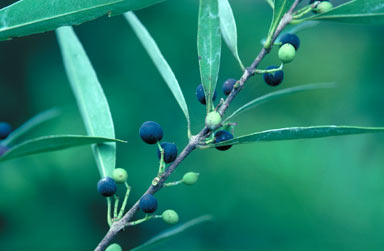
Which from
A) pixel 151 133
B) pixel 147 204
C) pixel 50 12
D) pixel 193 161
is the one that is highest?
pixel 50 12

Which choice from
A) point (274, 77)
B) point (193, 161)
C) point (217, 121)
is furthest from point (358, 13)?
point (193, 161)

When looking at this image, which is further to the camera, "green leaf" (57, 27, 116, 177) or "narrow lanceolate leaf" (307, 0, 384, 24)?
"green leaf" (57, 27, 116, 177)

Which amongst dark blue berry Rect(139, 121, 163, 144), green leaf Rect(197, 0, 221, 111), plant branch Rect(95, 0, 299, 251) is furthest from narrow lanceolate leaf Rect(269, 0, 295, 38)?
dark blue berry Rect(139, 121, 163, 144)

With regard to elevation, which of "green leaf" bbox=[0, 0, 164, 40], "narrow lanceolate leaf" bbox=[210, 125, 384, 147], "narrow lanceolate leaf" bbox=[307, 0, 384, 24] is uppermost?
"green leaf" bbox=[0, 0, 164, 40]

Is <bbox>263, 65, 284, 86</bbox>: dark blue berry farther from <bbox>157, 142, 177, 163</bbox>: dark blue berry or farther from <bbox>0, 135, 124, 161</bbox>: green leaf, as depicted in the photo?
<bbox>0, 135, 124, 161</bbox>: green leaf

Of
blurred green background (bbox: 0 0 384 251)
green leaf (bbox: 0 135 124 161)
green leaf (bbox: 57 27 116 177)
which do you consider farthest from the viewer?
blurred green background (bbox: 0 0 384 251)

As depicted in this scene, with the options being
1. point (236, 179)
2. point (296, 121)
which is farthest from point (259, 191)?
point (296, 121)

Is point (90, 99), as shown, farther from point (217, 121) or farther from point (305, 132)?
point (305, 132)
